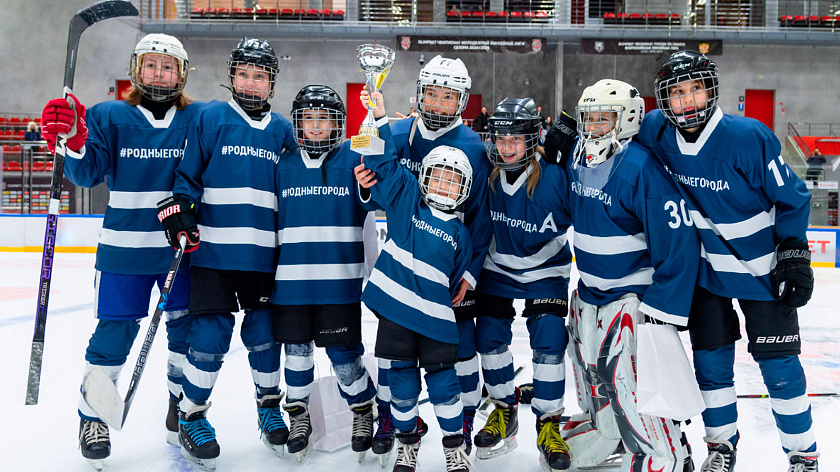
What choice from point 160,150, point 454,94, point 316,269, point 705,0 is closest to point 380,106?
point 454,94

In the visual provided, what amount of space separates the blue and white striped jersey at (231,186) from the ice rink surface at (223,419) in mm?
808

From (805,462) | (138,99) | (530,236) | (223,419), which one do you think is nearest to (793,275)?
(805,462)

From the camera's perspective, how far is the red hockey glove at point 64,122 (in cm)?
240

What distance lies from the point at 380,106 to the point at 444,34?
506 inches

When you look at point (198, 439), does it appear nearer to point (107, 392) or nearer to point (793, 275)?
point (107, 392)

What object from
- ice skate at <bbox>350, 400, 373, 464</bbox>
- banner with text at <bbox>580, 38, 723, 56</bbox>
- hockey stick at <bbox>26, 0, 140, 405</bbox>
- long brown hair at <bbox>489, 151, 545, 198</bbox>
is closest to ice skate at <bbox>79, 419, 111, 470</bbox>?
hockey stick at <bbox>26, 0, 140, 405</bbox>

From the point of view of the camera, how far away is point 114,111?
264 centimetres

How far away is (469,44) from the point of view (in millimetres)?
14469

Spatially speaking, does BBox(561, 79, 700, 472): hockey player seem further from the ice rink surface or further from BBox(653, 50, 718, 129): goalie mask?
the ice rink surface

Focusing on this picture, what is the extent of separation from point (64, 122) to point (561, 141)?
1926mm

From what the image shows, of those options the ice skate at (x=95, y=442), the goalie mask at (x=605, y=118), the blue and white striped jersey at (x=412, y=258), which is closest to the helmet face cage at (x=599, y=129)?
the goalie mask at (x=605, y=118)

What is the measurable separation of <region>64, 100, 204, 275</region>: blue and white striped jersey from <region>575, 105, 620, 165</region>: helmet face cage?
1602mm

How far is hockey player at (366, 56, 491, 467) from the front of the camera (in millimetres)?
2600

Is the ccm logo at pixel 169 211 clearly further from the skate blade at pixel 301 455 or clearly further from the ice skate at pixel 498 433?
the ice skate at pixel 498 433
